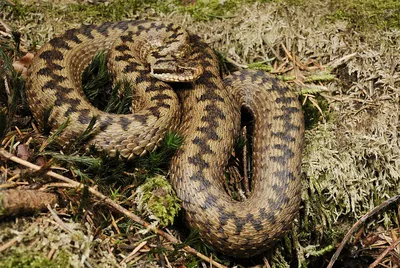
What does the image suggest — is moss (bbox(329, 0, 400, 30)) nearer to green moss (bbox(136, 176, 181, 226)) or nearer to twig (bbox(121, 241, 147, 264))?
green moss (bbox(136, 176, 181, 226))

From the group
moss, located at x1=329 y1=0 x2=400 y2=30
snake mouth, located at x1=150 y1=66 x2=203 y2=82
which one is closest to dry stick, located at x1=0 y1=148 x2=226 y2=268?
snake mouth, located at x1=150 y1=66 x2=203 y2=82

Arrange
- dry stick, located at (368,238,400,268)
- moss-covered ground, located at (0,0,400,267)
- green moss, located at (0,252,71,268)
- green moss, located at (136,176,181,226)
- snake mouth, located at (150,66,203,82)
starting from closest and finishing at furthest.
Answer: green moss, located at (0,252,71,268) < moss-covered ground, located at (0,0,400,267) < green moss, located at (136,176,181,226) < dry stick, located at (368,238,400,268) < snake mouth, located at (150,66,203,82)

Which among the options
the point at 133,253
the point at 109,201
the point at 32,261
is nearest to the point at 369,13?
the point at 109,201

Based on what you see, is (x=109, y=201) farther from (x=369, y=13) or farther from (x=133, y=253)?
(x=369, y=13)

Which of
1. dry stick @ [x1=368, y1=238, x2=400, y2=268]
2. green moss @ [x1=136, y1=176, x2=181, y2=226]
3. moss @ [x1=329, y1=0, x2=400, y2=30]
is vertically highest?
moss @ [x1=329, y1=0, x2=400, y2=30]

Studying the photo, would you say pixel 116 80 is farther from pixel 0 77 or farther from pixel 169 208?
pixel 169 208

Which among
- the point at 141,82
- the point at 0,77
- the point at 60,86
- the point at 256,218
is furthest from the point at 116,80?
the point at 256,218

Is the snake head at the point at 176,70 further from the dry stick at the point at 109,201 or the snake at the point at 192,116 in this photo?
the dry stick at the point at 109,201
